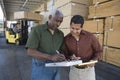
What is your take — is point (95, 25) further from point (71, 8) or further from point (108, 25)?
point (71, 8)

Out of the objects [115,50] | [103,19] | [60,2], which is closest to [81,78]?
[115,50]

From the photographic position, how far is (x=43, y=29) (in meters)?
2.02

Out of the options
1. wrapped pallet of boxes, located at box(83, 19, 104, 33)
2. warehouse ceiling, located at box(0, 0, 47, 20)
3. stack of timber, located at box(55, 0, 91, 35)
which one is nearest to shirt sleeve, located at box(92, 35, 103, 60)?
wrapped pallet of boxes, located at box(83, 19, 104, 33)

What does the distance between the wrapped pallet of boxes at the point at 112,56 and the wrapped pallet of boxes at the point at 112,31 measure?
15 centimetres

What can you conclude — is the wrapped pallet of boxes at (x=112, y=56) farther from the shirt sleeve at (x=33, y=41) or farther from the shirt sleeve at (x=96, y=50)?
the shirt sleeve at (x=33, y=41)

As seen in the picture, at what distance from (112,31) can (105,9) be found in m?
0.74

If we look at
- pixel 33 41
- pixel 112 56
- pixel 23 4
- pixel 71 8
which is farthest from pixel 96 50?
pixel 23 4

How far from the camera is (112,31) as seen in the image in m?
5.48

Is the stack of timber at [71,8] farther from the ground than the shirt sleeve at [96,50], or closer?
farther from the ground

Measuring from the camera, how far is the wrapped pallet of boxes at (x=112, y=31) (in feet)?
17.2

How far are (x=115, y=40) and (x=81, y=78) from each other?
366cm

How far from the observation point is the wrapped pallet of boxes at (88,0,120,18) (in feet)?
17.3

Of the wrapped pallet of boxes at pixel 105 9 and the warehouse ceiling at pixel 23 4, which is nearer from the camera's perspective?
the wrapped pallet of boxes at pixel 105 9

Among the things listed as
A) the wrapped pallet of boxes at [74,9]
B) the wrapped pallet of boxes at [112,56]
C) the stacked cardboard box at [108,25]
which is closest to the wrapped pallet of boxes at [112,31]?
the stacked cardboard box at [108,25]
